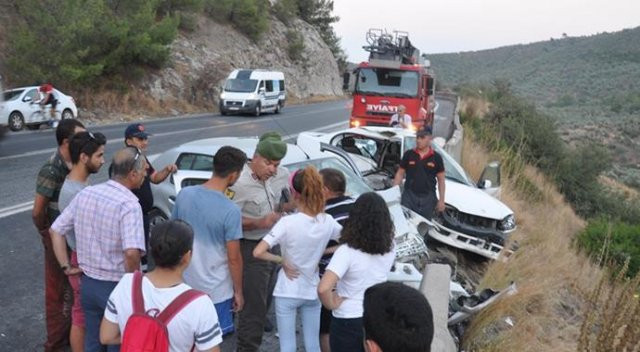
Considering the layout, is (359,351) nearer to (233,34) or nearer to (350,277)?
(350,277)

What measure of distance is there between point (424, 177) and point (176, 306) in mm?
4798

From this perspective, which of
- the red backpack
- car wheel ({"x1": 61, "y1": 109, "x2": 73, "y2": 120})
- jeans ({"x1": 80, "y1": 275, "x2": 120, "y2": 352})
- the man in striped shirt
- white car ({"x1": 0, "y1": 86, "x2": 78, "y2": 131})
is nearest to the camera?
the red backpack

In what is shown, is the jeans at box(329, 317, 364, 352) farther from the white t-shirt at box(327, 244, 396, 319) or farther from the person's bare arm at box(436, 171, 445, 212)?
the person's bare arm at box(436, 171, 445, 212)

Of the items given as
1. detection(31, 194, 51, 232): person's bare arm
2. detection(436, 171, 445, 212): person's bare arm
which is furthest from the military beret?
detection(436, 171, 445, 212): person's bare arm

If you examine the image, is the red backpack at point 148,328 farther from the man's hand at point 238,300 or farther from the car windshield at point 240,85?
the car windshield at point 240,85

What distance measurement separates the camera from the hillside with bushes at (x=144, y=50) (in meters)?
23.0

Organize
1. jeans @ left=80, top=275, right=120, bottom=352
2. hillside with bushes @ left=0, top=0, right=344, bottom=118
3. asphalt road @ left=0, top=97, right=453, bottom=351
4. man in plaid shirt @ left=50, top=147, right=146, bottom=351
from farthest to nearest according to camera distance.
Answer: hillside with bushes @ left=0, top=0, right=344, bottom=118, asphalt road @ left=0, top=97, right=453, bottom=351, jeans @ left=80, top=275, right=120, bottom=352, man in plaid shirt @ left=50, top=147, right=146, bottom=351

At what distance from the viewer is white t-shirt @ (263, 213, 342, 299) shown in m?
3.46

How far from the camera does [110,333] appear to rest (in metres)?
2.61

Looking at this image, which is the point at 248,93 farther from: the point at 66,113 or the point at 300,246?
the point at 300,246

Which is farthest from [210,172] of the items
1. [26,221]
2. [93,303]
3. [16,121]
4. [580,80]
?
[580,80]

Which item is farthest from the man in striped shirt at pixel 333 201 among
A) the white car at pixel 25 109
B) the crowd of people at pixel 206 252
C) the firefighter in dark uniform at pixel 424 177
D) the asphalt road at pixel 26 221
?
Result: the white car at pixel 25 109

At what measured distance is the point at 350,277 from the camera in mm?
3250

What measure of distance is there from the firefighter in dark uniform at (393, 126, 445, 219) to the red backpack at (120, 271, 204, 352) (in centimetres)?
474
